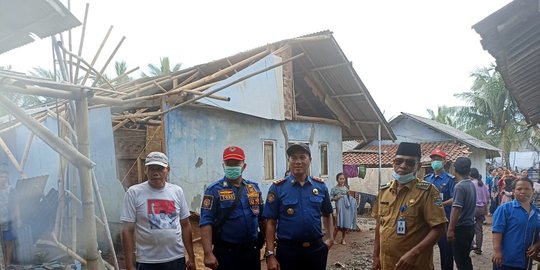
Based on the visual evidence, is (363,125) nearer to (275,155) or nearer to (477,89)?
(275,155)

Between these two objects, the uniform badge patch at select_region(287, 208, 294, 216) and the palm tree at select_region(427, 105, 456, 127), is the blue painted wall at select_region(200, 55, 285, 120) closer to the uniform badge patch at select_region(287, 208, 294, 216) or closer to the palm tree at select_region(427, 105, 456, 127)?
the uniform badge patch at select_region(287, 208, 294, 216)

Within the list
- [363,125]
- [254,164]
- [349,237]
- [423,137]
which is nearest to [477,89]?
[423,137]

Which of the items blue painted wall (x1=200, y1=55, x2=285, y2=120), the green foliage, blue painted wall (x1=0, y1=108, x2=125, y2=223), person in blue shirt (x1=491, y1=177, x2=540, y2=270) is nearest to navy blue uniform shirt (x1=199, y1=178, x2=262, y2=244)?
person in blue shirt (x1=491, y1=177, x2=540, y2=270)

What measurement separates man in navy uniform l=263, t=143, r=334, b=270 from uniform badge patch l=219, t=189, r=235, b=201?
1.08 feet

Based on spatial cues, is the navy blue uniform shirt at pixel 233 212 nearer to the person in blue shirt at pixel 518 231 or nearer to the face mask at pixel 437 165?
Answer: the person in blue shirt at pixel 518 231

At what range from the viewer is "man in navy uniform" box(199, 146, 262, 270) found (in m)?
3.64

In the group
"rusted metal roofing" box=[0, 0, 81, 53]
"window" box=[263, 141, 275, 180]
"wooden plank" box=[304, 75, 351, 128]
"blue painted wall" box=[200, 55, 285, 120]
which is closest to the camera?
"rusted metal roofing" box=[0, 0, 81, 53]

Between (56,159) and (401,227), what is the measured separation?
521 cm

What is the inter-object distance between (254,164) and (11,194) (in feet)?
15.0

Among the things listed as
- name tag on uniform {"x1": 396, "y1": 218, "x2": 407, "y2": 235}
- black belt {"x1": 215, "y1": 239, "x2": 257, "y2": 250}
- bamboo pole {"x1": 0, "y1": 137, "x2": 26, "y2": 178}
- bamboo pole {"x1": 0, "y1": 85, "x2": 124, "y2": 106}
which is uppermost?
bamboo pole {"x1": 0, "y1": 85, "x2": 124, "y2": 106}

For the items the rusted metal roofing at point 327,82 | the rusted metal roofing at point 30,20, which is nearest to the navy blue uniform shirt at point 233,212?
the rusted metal roofing at point 30,20

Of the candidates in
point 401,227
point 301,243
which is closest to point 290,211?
point 301,243

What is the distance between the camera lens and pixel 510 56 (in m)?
3.96

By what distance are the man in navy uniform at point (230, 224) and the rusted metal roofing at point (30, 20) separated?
5.73 ft
